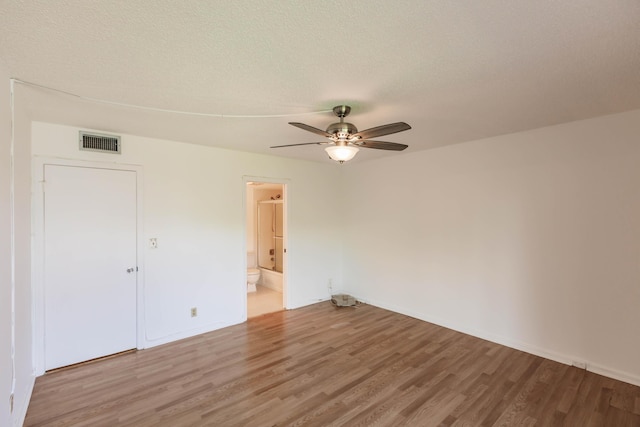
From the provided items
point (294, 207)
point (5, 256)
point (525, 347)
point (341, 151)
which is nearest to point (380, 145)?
point (341, 151)

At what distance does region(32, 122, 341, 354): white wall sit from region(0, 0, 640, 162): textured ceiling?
548mm

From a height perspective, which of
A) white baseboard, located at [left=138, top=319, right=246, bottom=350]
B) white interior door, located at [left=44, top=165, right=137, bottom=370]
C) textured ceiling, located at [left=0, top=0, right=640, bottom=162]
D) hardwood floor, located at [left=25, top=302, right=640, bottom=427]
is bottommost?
hardwood floor, located at [left=25, top=302, right=640, bottom=427]

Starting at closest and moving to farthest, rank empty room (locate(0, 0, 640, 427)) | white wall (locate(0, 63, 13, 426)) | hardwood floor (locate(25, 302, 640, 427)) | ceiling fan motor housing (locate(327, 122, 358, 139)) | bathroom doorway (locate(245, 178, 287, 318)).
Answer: empty room (locate(0, 0, 640, 427)) < white wall (locate(0, 63, 13, 426)) < hardwood floor (locate(25, 302, 640, 427)) < ceiling fan motor housing (locate(327, 122, 358, 139)) < bathroom doorway (locate(245, 178, 287, 318))

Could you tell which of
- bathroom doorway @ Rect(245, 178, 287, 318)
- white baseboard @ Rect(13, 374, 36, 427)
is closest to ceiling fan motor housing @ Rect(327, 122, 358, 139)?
white baseboard @ Rect(13, 374, 36, 427)

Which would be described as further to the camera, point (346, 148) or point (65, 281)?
point (65, 281)

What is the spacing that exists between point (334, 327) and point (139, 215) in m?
2.83

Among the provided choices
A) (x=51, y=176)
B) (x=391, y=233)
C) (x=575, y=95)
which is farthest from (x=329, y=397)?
(x=51, y=176)

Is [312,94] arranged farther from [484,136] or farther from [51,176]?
[51,176]

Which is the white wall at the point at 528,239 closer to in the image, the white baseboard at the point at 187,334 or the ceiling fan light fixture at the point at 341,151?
the ceiling fan light fixture at the point at 341,151

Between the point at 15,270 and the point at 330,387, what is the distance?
8.55 ft

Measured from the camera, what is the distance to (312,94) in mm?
2197

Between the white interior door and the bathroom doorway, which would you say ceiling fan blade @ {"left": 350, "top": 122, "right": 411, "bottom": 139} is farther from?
the bathroom doorway

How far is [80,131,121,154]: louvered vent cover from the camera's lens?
9.89 feet

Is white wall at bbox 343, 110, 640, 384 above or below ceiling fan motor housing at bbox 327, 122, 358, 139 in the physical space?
below
